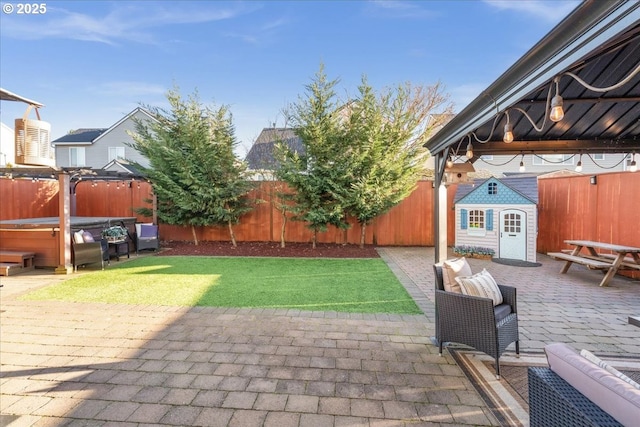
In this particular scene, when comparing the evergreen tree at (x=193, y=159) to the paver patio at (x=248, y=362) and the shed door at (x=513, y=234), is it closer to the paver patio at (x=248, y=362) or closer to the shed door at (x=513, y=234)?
the paver patio at (x=248, y=362)

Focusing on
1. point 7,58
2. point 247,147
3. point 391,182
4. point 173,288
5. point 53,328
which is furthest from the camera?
point 247,147

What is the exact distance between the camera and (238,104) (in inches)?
366

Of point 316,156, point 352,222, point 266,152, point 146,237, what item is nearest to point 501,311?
point 316,156

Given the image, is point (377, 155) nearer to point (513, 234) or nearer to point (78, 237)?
point (513, 234)

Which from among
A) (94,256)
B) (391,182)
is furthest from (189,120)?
(391,182)

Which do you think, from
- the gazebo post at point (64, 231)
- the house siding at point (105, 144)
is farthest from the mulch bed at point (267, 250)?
the house siding at point (105, 144)

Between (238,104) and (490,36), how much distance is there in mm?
9294

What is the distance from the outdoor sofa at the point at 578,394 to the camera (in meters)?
1.26

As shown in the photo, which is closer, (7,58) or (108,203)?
(7,58)

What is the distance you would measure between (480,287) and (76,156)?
82.1 ft

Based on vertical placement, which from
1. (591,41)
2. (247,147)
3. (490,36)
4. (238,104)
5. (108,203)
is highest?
(490,36)

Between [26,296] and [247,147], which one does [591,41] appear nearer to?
[26,296]

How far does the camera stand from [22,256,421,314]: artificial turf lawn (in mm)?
4637

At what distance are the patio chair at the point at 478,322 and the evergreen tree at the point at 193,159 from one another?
7435 mm
